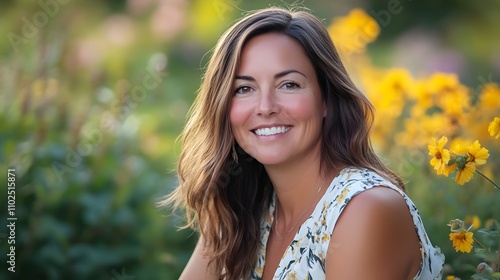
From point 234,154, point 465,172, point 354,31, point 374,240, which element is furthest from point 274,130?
point 354,31

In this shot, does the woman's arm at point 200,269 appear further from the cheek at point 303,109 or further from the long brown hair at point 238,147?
the cheek at point 303,109

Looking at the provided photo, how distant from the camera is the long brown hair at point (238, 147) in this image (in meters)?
2.19

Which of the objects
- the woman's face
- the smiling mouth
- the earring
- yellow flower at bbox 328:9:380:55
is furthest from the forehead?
yellow flower at bbox 328:9:380:55

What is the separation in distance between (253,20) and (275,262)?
2.28 ft

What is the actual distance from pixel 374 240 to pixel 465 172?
0.26 meters

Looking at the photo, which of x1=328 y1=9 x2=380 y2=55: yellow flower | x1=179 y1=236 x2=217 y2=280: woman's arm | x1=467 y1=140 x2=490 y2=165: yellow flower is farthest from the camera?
x1=328 y1=9 x2=380 y2=55: yellow flower

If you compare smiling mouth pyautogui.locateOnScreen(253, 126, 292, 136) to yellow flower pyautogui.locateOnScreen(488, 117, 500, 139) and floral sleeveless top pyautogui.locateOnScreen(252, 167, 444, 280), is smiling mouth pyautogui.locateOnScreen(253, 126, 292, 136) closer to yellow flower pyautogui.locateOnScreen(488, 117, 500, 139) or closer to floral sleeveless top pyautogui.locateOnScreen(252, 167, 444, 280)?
floral sleeveless top pyautogui.locateOnScreen(252, 167, 444, 280)

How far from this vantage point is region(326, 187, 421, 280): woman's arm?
6.21 ft

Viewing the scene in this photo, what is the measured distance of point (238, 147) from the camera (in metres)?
2.41

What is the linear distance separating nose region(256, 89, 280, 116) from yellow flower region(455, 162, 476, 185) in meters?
0.52

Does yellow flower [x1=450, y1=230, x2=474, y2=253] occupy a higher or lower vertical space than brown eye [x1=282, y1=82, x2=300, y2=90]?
lower

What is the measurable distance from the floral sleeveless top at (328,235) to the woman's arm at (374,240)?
3 cm

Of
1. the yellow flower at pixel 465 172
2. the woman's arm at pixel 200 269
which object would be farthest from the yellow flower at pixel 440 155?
the woman's arm at pixel 200 269

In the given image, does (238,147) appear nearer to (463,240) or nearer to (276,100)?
(276,100)
